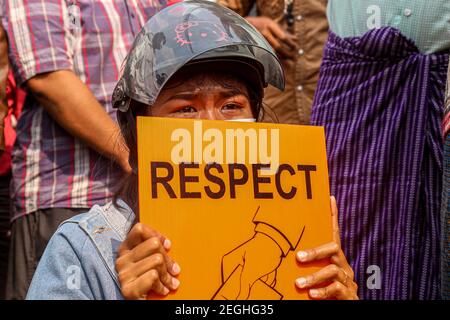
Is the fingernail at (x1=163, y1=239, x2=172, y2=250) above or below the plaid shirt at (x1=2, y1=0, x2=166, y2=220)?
below

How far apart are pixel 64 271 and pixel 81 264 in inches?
2.1

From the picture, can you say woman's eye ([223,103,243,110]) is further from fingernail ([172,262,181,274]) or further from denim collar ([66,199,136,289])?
fingernail ([172,262,181,274])

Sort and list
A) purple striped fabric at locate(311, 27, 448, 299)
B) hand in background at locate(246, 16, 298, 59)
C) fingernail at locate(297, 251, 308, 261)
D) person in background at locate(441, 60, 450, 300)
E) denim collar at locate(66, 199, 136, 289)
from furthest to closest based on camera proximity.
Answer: hand in background at locate(246, 16, 298, 59)
purple striped fabric at locate(311, 27, 448, 299)
person in background at locate(441, 60, 450, 300)
denim collar at locate(66, 199, 136, 289)
fingernail at locate(297, 251, 308, 261)

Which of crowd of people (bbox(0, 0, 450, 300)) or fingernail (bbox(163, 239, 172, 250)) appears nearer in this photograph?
fingernail (bbox(163, 239, 172, 250))

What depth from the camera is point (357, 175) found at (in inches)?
134

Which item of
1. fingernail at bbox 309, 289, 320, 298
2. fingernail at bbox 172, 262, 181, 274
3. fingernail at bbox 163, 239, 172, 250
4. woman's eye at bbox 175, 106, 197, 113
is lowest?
fingernail at bbox 309, 289, 320, 298

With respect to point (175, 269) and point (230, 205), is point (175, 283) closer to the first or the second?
point (175, 269)

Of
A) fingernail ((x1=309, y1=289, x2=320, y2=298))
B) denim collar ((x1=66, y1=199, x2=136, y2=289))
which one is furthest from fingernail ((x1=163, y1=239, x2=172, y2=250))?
fingernail ((x1=309, y1=289, x2=320, y2=298))

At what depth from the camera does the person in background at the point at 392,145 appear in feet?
10.8

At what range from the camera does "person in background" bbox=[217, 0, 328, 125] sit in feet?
14.2

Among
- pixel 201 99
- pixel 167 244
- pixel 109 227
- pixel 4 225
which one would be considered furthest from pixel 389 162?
pixel 4 225

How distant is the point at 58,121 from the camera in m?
3.72

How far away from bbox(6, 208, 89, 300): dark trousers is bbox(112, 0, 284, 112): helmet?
837 mm

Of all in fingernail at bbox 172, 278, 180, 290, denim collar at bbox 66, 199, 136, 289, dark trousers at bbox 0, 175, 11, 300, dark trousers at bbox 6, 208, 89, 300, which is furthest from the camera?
dark trousers at bbox 0, 175, 11, 300
